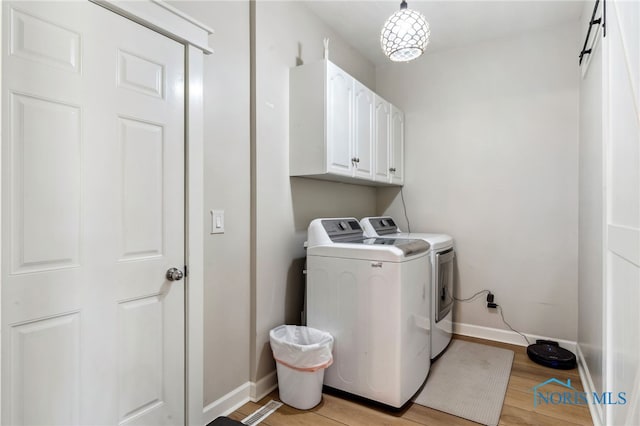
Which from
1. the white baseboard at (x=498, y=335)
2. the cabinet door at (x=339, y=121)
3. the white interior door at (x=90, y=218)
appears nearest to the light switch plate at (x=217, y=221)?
the white interior door at (x=90, y=218)

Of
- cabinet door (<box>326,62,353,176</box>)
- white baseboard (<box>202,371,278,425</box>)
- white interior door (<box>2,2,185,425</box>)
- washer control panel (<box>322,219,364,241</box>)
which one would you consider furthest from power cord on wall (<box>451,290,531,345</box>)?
white interior door (<box>2,2,185,425</box>)

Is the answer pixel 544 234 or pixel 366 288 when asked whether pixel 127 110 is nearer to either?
pixel 366 288

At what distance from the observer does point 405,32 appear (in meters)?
1.79

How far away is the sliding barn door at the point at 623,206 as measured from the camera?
1153 mm

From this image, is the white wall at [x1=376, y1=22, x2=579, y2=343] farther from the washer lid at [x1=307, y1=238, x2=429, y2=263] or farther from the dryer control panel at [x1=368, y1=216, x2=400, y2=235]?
the washer lid at [x1=307, y1=238, x2=429, y2=263]

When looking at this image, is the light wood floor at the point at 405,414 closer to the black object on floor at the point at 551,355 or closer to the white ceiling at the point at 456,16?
the black object on floor at the point at 551,355

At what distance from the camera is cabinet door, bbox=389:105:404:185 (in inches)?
125

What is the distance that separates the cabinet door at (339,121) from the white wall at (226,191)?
1.81 feet

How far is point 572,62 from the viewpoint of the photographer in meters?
2.71

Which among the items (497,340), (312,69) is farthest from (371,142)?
(497,340)

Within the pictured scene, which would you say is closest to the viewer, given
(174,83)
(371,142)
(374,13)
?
(174,83)

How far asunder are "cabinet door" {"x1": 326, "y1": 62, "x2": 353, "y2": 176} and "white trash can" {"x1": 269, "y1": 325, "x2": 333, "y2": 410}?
110cm

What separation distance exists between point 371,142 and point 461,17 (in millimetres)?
1179

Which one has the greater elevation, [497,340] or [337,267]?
[337,267]
